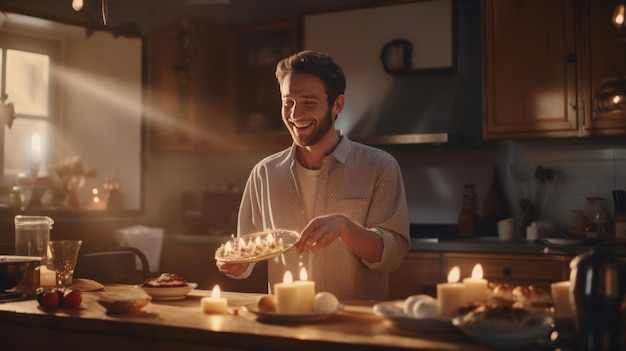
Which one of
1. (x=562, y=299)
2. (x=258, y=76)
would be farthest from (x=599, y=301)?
(x=258, y=76)

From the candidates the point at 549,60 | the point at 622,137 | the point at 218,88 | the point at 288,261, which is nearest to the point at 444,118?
the point at 549,60

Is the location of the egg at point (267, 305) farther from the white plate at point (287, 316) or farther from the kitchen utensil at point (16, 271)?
the kitchen utensil at point (16, 271)

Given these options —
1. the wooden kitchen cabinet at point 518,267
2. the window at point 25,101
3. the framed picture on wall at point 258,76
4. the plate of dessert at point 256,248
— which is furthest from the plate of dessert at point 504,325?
the window at point 25,101

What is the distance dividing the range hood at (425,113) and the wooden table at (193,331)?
8.32 feet

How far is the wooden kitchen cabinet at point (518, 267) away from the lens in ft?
12.6

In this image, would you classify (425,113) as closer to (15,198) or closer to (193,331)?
(15,198)

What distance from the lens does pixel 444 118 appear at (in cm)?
449

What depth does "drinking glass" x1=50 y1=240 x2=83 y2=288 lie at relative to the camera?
2.38m

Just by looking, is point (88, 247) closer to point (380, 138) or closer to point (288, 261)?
point (288, 261)

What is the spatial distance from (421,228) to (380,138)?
0.67m

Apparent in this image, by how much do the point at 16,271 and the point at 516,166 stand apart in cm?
322

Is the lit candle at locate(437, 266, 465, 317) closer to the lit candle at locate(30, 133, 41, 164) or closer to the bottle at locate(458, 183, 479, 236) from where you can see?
the bottle at locate(458, 183, 479, 236)

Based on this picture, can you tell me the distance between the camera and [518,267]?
392 cm

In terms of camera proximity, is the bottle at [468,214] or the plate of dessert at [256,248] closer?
the plate of dessert at [256,248]
